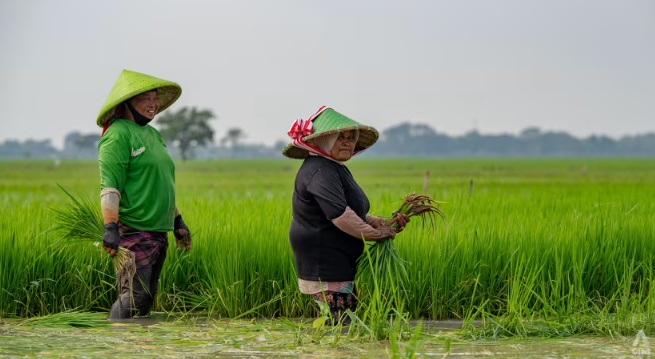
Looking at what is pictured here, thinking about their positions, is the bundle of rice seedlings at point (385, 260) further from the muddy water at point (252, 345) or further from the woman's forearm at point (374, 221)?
the muddy water at point (252, 345)

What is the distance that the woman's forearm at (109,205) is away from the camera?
4.95 metres

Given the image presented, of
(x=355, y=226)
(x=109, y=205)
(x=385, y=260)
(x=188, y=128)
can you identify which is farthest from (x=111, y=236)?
(x=188, y=128)

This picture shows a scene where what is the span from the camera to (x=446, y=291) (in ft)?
18.2

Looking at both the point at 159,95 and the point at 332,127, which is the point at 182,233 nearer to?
the point at 159,95

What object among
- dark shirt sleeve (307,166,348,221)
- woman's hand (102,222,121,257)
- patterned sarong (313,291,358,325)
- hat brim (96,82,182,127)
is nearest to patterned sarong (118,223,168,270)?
woman's hand (102,222,121,257)

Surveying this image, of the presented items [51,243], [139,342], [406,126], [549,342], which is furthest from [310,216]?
[406,126]

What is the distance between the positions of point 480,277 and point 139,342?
2399mm

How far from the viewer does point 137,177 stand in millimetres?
5137

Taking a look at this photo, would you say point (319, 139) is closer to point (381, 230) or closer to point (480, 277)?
point (381, 230)

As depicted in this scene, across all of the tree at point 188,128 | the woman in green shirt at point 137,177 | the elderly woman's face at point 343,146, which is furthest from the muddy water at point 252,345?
the tree at point 188,128

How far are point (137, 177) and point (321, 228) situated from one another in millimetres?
1299

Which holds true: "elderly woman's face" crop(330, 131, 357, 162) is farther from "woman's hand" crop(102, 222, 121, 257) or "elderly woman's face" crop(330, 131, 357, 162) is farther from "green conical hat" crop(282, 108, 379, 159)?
"woman's hand" crop(102, 222, 121, 257)

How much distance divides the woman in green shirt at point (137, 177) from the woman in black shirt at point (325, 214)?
101 centimetres

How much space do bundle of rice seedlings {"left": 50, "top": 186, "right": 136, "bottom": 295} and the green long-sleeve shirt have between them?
0.20m
